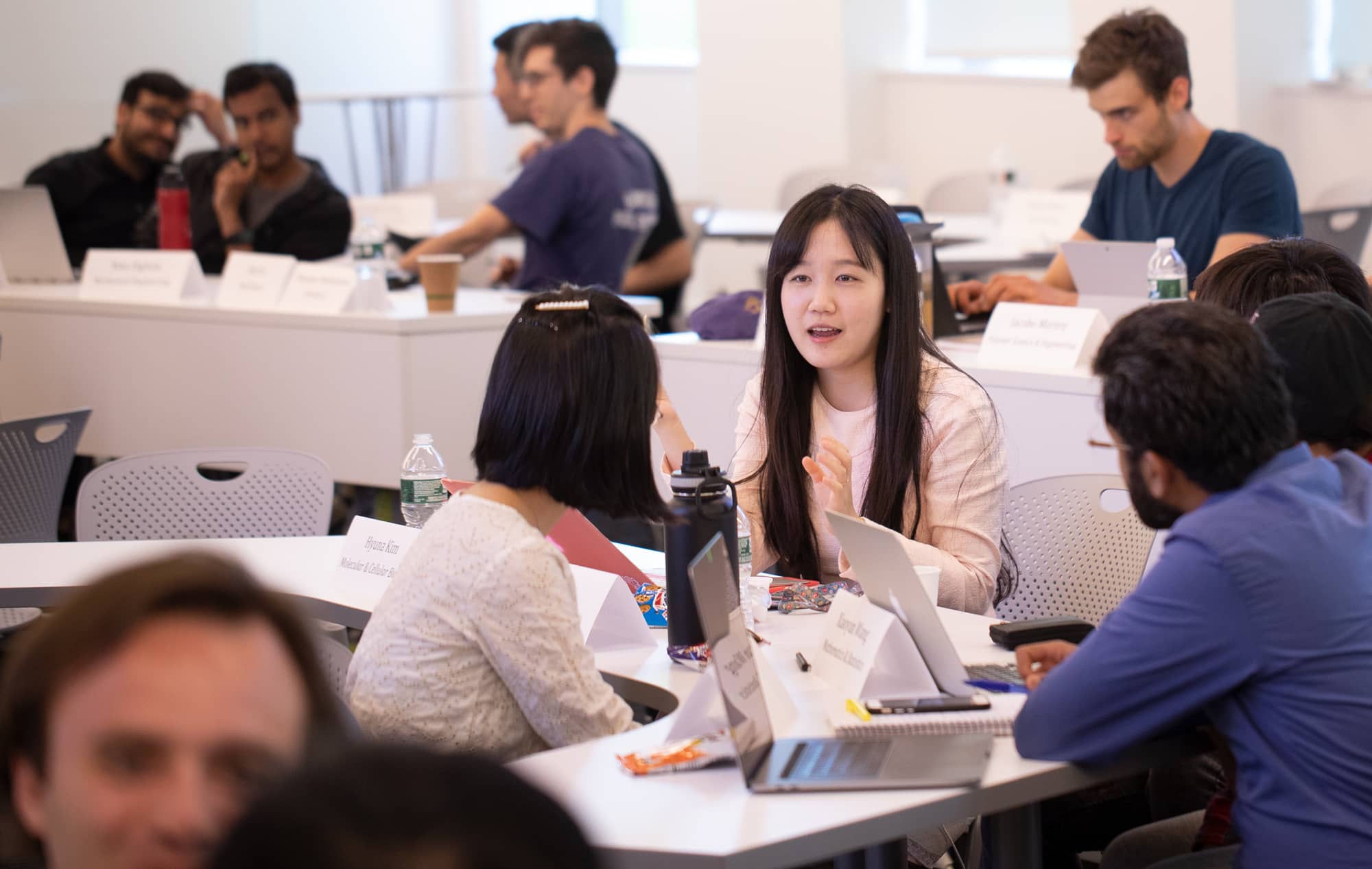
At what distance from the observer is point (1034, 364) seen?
129 inches

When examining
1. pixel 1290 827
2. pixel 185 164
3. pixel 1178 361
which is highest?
pixel 185 164

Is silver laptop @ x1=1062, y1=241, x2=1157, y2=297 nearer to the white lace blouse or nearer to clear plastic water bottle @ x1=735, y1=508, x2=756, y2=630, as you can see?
clear plastic water bottle @ x1=735, y1=508, x2=756, y2=630

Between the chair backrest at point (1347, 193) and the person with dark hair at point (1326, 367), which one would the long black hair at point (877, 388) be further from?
the chair backrest at point (1347, 193)

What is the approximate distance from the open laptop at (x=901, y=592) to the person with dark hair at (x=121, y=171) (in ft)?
14.7

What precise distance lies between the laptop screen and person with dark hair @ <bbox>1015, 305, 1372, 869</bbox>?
0.95 ft

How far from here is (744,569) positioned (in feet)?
7.38

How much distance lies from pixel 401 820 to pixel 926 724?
1.12 m

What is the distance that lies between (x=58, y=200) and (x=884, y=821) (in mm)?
4965

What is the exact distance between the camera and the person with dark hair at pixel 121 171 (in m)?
5.49

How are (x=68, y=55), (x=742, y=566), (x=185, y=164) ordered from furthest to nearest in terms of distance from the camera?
(x=68, y=55) < (x=185, y=164) < (x=742, y=566)

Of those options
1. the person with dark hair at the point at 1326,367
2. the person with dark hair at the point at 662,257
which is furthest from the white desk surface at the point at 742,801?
the person with dark hair at the point at 662,257

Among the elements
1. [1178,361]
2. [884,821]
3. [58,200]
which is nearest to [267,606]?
[884,821]

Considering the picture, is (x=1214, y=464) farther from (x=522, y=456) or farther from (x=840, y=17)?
(x=840, y=17)

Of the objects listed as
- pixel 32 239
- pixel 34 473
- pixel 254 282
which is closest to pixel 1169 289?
pixel 34 473
